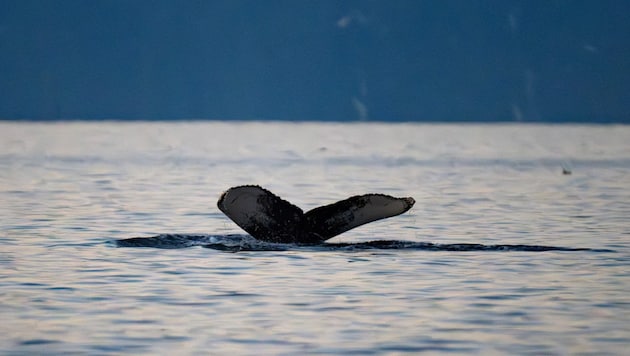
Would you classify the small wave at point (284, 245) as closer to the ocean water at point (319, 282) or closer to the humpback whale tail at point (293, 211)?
the ocean water at point (319, 282)

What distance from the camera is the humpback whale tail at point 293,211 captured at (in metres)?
19.8

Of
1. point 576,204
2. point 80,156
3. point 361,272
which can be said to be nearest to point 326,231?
point 361,272

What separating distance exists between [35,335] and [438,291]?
463 cm

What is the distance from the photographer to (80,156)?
223 ft

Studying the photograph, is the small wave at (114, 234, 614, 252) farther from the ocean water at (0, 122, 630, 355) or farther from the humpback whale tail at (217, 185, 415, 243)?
the humpback whale tail at (217, 185, 415, 243)

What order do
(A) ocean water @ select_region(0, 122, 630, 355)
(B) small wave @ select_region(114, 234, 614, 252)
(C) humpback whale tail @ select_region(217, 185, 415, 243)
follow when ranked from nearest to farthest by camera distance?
(A) ocean water @ select_region(0, 122, 630, 355), (C) humpback whale tail @ select_region(217, 185, 415, 243), (B) small wave @ select_region(114, 234, 614, 252)

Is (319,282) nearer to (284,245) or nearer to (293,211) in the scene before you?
(293,211)

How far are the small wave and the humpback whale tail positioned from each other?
283 mm

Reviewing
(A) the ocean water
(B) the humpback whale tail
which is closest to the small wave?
(A) the ocean water

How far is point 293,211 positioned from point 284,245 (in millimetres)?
1081

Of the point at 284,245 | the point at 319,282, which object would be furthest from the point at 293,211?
the point at 319,282

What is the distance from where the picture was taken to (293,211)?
67.6ft

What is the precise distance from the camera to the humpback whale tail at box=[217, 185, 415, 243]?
Answer: 64.8 feet

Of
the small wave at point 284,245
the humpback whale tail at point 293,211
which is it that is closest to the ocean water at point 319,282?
the small wave at point 284,245
